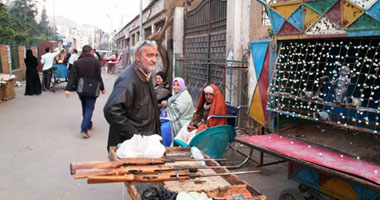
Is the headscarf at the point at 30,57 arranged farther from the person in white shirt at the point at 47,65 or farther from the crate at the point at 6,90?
the crate at the point at 6,90

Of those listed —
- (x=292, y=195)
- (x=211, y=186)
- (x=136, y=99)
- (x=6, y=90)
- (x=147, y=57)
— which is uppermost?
(x=147, y=57)

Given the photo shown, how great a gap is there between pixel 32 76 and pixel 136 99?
1036 cm

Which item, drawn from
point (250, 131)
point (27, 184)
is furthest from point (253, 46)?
point (27, 184)

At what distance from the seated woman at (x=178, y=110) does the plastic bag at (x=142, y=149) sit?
2.85 m

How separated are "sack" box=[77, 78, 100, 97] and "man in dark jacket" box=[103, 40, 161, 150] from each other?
3.58m

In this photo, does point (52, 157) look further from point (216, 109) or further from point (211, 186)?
point (211, 186)

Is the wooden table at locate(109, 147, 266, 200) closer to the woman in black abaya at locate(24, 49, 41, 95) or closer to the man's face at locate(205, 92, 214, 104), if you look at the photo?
the man's face at locate(205, 92, 214, 104)

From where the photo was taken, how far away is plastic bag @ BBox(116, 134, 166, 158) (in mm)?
2441

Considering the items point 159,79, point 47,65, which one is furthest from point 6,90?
point 159,79

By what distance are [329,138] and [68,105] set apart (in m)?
8.47

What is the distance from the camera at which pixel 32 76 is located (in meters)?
12.1

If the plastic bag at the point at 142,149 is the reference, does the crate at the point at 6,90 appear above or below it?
below

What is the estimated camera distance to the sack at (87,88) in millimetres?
6555

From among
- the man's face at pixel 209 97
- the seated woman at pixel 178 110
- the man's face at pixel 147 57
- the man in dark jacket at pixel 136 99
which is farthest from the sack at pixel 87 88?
the man's face at pixel 147 57
